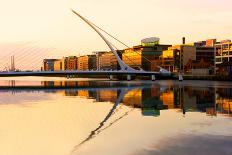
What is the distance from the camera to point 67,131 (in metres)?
19.9

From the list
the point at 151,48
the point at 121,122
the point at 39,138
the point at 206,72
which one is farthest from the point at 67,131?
the point at 151,48

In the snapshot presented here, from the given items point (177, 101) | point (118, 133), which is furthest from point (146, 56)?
point (118, 133)

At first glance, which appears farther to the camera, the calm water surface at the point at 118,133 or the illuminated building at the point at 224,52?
the illuminated building at the point at 224,52

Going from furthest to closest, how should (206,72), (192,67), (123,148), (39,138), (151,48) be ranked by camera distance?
1. (151,48)
2. (192,67)
3. (206,72)
4. (39,138)
5. (123,148)

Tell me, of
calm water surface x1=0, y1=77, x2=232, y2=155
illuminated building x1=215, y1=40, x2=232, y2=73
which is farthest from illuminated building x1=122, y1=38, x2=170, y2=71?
calm water surface x1=0, y1=77, x2=232, y2=155

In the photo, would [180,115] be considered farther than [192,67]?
No

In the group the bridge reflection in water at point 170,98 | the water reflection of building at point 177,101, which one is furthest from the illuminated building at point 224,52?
the water reflection of building at point 177,101

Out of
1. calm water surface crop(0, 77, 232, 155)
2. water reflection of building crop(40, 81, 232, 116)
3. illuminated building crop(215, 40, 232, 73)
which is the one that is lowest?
calm water surface crop(0, 77, 232, 155)

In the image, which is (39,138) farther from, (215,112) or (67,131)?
(215,112)

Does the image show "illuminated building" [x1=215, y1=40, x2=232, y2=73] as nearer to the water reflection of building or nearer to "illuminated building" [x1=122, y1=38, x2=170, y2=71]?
"illuminated building" [x1=122, y1=38, x2=170, y2=71]

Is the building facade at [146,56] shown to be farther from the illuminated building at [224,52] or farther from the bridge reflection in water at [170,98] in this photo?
the bridge reflection in water at [170,98]

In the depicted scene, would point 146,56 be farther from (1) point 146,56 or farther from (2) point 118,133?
(2) point 118,133

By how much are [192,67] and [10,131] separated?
420ft

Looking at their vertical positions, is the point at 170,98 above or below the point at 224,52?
below
